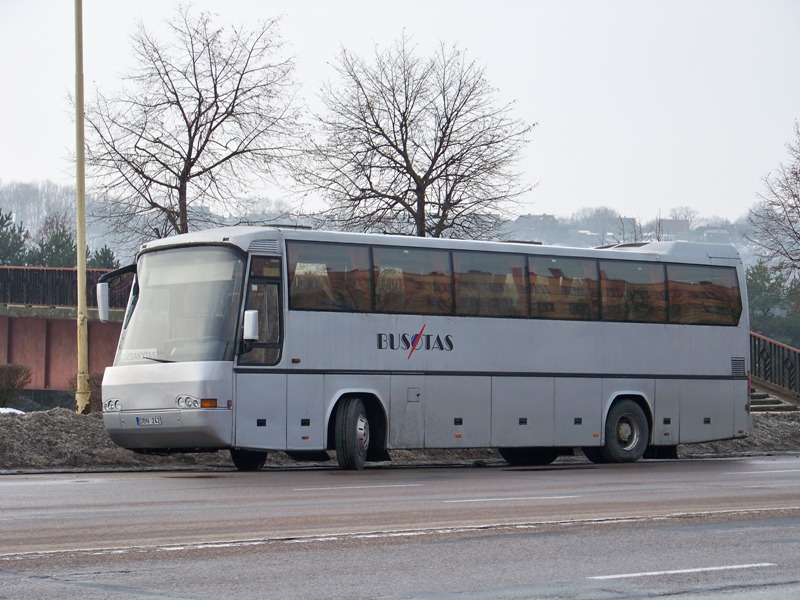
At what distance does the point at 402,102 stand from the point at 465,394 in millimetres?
16272

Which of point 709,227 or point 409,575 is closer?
point 409,575

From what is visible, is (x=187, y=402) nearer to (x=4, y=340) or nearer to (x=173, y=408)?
(x=173, y=408)

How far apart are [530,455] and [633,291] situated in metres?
3.49

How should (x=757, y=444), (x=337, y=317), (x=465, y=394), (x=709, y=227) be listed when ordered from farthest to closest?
(x=709, y=227), (x=757, y=444), (x=465, y=394), (x=337, y=317)

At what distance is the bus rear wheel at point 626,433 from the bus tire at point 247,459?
6.42 metres

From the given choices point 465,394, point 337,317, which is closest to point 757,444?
point 465,394

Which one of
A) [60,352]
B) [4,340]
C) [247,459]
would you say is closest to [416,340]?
[247,459]

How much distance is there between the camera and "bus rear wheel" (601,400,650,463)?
23.9m

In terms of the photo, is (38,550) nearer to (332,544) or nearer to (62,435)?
(332,544)

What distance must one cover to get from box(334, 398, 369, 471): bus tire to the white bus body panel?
1.84m

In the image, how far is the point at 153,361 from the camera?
19.0 metres

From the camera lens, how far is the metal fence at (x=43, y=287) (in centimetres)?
4666

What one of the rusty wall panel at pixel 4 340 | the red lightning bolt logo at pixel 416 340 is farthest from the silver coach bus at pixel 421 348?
the rusty wall panel at pixel 4 340

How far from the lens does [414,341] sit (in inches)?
832
